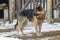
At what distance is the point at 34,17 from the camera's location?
Answer: 5.25 m

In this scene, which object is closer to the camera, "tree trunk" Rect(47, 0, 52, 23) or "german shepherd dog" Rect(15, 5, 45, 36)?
"german shepherd dog" Rect(15, 5, 45, 36)

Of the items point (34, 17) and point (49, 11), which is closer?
point (34, 17)

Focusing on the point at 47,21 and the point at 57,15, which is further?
the point at 57,15

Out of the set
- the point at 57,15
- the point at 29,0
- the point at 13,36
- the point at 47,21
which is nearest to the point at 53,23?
the point at 47,21

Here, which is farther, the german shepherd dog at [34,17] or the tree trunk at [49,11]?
the tree trunk at [49,11]

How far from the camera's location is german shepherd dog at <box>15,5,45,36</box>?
515 cm

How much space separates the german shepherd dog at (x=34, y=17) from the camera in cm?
515

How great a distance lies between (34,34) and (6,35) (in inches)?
31.3

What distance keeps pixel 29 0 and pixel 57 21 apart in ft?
4.43

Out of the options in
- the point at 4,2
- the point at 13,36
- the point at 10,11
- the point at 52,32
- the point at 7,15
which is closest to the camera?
the point at 13,36

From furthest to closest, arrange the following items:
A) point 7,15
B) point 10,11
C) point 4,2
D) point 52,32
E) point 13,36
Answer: point 4,2 → point 7,15 → point 10,11 → point 52,32 → point 13,36

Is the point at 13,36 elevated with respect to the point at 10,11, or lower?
lower

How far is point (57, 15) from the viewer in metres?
7.87

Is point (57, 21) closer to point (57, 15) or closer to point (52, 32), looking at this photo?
point (57, 15)
